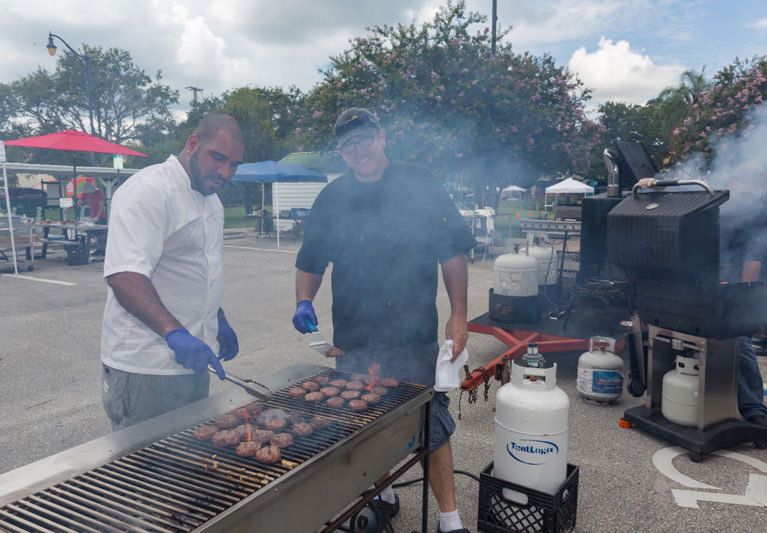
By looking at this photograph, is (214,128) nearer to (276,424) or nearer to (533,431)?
(276,424)

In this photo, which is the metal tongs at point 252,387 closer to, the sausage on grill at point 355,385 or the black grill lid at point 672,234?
the sausage on grill at point 355,385

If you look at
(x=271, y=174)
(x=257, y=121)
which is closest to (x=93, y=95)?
(x=257, y=121)

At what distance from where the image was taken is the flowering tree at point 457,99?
12.3 metres

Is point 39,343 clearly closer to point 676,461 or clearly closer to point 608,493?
point 608,493

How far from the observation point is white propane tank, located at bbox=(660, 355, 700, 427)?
11.9ft

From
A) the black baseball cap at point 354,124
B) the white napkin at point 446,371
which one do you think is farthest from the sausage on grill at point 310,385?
the black baseball cap at point 354,124

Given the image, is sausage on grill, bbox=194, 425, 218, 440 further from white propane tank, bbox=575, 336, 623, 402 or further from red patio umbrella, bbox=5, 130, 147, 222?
red patio umbrella, bbox=5, 130, 147, 222

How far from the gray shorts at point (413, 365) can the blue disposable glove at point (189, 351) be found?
1.06 meters

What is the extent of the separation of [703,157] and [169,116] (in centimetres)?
4597

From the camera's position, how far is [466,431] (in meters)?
4.03

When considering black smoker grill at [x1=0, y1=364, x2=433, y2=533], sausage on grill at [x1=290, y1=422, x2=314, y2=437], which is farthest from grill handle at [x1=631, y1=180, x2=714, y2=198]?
sausage on grill at [x1=290, y1=422, x2=314, y2=437]

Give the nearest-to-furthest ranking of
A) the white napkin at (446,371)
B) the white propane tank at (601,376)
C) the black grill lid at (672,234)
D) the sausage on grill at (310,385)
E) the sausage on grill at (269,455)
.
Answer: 1. the sausage on grill at (269,455)
2. the sausage on grill at (310,385)
3. the white napkin at (446,371)
4. the black grill lid at (672,234)
5. the white propane tank at (601,376)

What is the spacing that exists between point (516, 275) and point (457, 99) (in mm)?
8255

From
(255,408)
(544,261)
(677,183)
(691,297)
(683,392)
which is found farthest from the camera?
(544,261)
